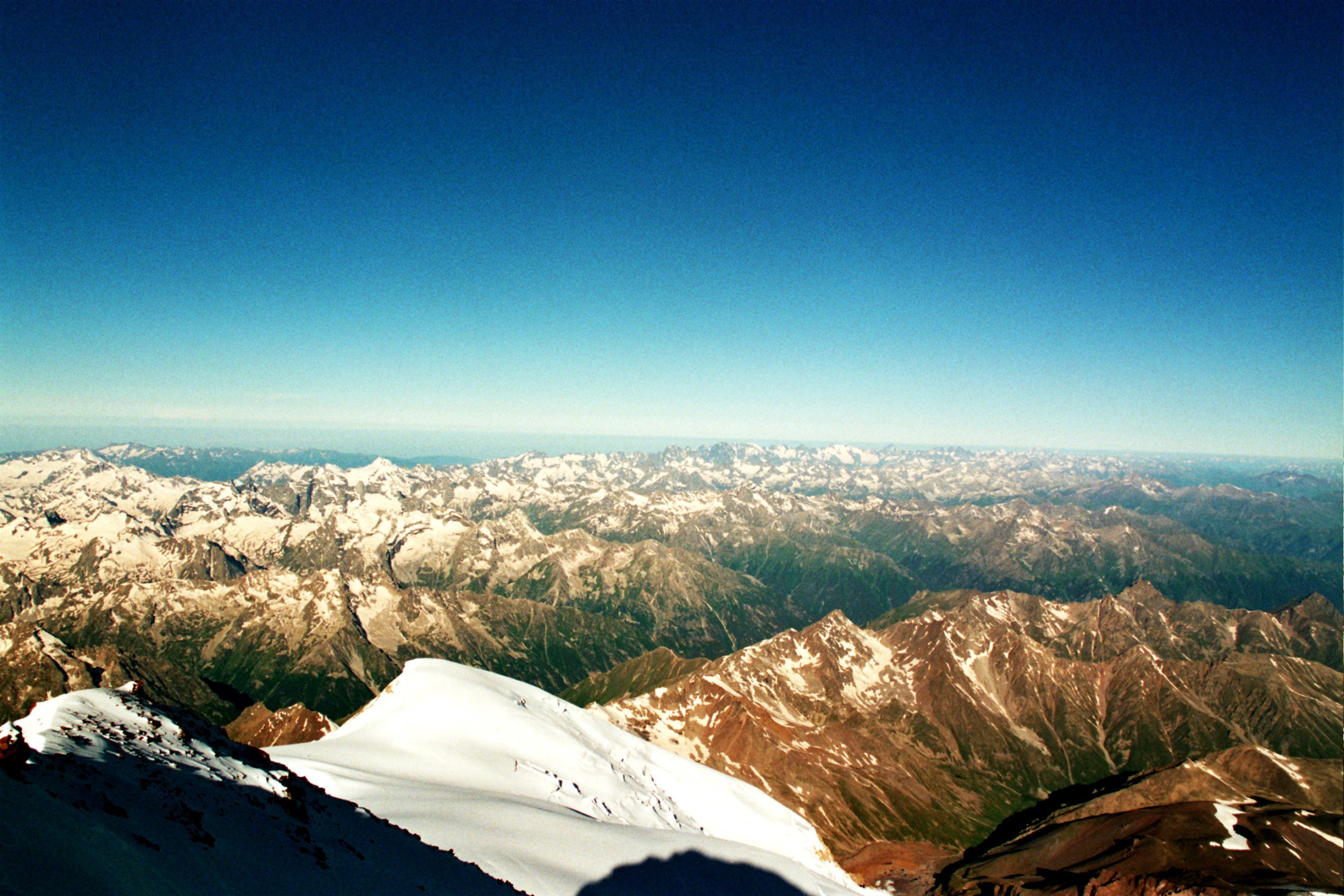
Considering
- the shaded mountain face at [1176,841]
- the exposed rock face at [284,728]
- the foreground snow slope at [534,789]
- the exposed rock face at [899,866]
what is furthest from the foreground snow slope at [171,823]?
the shaded mountain face at [1176,841]

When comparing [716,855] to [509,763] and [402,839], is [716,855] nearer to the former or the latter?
[509,763]

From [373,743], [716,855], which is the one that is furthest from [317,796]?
[716,855]

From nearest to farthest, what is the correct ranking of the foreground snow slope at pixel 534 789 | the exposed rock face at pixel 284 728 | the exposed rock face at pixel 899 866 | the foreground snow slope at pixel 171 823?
the foreground snow slope at pixel 171 823, the foreground snow slope at pixel 534 789, the exposed rock face at pixel 284 728, the exposed rock face at pixel 899 866

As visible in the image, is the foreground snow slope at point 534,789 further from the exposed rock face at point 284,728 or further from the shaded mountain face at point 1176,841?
the shaded mountain face at point 1176,841

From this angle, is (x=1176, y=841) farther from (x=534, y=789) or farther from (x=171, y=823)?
(x=171, y=823)

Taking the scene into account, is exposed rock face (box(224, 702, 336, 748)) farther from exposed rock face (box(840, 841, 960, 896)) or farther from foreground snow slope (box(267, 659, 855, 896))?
exposed rock face (box(840, 841, 960, 896))

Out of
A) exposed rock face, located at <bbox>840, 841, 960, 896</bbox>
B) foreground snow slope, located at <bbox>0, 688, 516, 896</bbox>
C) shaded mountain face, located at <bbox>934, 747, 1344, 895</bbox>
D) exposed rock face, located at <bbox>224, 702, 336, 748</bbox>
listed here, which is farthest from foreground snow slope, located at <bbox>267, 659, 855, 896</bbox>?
shaded mountain face, located at <bbox>934, 747, 1344, 895</bbox>

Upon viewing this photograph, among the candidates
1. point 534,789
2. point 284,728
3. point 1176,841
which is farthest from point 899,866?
point 284,728
